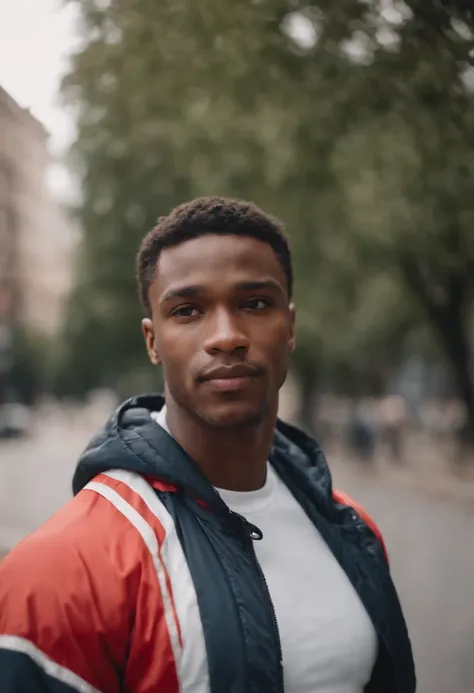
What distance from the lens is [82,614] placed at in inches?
57.6

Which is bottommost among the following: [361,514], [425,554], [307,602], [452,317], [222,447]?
[425,554]

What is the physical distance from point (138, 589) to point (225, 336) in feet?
1.96

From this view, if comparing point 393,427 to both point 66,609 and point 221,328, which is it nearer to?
point 221,328

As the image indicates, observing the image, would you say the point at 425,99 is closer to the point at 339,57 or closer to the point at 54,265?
the point at 339,57

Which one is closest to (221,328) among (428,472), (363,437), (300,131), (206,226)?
(206,226)

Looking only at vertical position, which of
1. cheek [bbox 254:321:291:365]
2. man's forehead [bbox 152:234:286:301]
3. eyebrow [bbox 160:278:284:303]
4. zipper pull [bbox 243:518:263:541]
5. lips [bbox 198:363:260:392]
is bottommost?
zipper pull [bbox 243:518:263:541]

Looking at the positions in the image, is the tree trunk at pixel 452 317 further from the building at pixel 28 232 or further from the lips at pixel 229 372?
the lips at pixel 229 372

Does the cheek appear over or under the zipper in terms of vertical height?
over

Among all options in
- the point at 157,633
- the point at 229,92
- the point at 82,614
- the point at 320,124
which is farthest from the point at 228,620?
the point at 320,124

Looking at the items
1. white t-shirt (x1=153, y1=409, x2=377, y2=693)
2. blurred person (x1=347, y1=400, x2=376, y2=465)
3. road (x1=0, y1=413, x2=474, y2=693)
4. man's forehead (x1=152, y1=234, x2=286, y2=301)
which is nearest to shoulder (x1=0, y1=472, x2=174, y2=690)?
white t-shirt (x1=153, y1=409, x2=377, y2=693)

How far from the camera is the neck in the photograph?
1835mm

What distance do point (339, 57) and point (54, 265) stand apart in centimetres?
1140

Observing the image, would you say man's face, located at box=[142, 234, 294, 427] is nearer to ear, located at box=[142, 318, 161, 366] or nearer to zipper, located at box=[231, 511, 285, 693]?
ear, located at box=[142, 318, 161, 366]

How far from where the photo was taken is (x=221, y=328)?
1.77 metres
